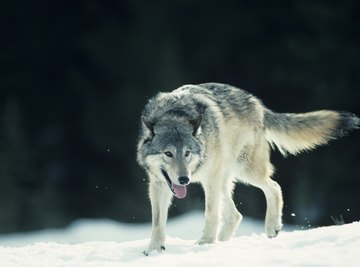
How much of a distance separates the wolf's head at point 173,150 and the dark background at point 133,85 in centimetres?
934

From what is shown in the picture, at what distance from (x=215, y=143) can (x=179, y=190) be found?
83cm

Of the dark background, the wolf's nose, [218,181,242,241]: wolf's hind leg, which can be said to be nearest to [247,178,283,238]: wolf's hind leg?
[218,181,242,241]: wolf's hind leg

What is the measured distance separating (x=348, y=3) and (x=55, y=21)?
8.61m

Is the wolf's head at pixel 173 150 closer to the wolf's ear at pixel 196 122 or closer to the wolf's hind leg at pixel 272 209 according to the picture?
the wolf's ear at pixel 196 122

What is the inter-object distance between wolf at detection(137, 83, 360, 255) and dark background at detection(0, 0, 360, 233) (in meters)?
8.16

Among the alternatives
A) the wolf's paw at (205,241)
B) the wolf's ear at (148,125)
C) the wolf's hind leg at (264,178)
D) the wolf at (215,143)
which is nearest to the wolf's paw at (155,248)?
the wolf at (215,143)

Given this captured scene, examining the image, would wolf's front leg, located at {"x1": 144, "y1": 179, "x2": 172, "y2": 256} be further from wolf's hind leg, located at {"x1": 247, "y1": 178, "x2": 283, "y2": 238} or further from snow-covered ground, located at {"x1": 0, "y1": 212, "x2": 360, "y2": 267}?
wolf's hind leg, located at {"x1": 247, "y1": 178, "x2": 283, "y2": 238}

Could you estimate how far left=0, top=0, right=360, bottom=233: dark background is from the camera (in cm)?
1778

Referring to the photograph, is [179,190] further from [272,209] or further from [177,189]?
[272,209]

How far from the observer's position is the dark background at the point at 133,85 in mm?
17781

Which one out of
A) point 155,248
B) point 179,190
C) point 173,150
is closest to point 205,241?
point 155,248

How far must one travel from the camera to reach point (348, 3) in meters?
18.5

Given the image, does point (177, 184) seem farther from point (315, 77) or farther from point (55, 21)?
point (55, 21)

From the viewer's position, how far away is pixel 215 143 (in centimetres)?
748
